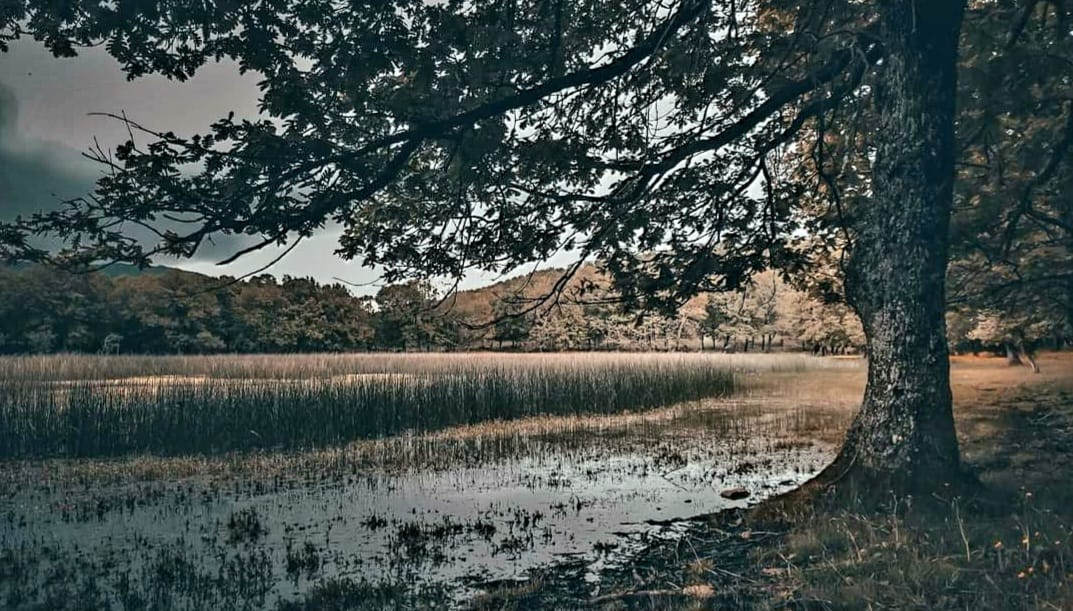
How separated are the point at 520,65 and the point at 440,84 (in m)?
0.78

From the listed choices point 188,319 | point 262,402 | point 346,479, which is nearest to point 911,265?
point 346,479

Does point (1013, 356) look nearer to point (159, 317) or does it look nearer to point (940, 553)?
point (940, 553)

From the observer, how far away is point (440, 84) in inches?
259

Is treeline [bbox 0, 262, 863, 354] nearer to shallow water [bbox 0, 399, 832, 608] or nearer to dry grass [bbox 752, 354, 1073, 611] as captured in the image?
shallow water [bbox 0, 399, 832, 608]

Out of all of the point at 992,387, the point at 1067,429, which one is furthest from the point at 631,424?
the point at 992,387

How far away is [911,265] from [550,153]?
3.38 metres

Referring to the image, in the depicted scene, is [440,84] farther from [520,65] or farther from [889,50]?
[889,50]

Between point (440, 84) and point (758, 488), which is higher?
point (440, 84)

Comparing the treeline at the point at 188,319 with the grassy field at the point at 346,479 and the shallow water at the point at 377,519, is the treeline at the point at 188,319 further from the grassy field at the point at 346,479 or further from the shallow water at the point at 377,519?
the shallow water at the point at 377,519

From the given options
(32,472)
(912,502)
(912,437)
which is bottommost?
(32,472)

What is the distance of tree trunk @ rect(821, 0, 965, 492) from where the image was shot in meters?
5.95

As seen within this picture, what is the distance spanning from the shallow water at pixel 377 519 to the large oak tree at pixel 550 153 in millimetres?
2615

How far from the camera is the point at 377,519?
25.6 feet

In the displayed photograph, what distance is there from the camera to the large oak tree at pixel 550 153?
5578 mm
